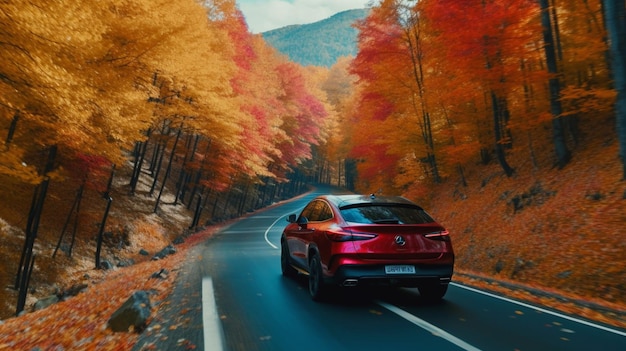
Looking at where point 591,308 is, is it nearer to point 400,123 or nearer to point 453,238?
point 453,238

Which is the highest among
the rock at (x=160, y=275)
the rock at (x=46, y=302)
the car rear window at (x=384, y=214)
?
the car rear window at (x=384, y=214)

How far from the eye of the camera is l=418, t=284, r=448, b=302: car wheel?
22.0 ft

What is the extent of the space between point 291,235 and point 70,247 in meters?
13.6

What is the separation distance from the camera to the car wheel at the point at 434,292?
22.0 feet

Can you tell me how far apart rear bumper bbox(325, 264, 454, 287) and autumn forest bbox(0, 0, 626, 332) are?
13.3ft

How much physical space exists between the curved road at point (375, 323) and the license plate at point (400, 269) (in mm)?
569

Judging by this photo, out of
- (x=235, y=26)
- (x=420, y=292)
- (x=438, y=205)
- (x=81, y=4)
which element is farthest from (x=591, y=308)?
(x=235, y=26)

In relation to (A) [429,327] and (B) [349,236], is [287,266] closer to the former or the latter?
(B) [349,236]

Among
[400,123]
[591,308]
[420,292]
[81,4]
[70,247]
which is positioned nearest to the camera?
[591,308]

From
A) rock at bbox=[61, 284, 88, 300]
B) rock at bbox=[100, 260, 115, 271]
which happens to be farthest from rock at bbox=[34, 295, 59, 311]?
rock at bbox=[100, 260, 115, 271]

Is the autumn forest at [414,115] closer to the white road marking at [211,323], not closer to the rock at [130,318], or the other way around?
the rock at [130,318]

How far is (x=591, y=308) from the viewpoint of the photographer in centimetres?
642

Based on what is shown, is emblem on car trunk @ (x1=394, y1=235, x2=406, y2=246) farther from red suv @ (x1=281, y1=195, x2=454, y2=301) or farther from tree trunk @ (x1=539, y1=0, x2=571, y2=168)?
tree trunk @ (x1=539, y1=0, x2=571, y2=168)

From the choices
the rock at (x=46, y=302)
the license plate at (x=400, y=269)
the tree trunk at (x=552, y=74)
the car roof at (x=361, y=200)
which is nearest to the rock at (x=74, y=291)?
the rock at (x=46, y=302)
